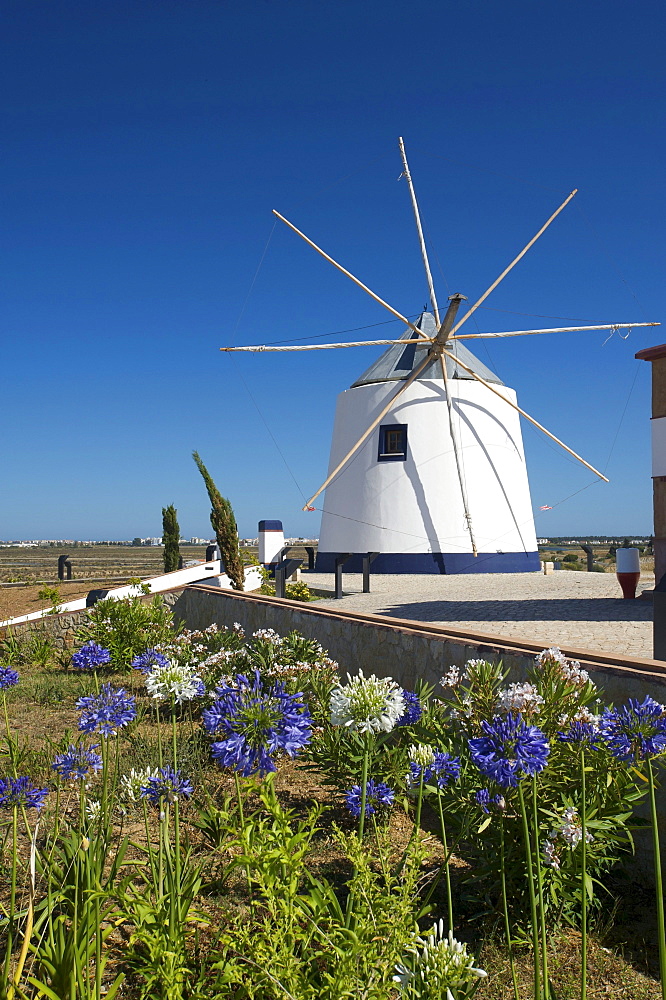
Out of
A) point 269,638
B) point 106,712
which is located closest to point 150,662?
point 106,712

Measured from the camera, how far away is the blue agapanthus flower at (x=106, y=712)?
265 centimetres

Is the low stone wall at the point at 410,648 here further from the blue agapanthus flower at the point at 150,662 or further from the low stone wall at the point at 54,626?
the low stone wall at the point at 54,626

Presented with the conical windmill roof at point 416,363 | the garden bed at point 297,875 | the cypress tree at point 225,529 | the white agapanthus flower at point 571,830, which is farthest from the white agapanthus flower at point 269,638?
the conical windmill roof at point 416,363

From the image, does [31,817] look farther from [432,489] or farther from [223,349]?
[432,489]

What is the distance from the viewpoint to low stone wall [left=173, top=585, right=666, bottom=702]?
12.6 feet

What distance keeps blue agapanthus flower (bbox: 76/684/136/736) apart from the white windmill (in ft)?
52.5

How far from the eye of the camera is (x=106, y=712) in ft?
8.70

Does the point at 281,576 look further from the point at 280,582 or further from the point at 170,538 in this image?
the point at 170,538

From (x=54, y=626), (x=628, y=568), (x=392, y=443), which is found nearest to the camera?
(x=54, y=626)

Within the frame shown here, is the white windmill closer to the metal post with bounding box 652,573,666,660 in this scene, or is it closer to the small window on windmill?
the small window on windmill

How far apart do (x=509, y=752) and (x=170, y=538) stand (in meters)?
22.3

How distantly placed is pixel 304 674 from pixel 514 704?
317 centimetres

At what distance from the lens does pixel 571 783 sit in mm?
2920

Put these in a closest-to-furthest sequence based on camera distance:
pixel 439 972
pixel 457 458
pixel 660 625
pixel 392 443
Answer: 1. pixel 439 972
2. pixel 660 625
3. pixel 457 458
4. pixel 392 443
